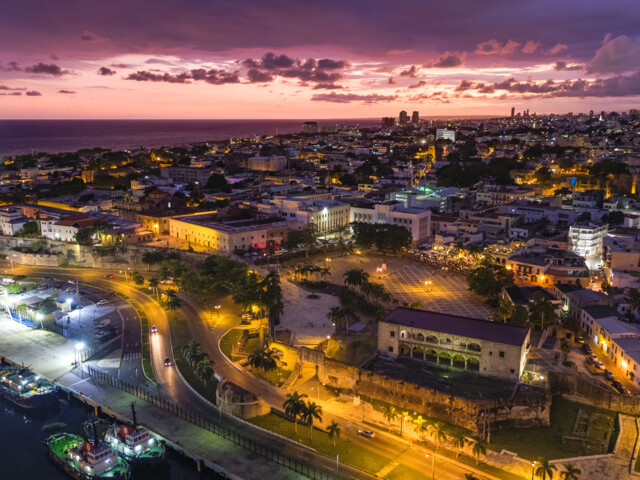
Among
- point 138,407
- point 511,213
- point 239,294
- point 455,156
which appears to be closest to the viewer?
point 138,407

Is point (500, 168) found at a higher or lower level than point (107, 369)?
higher

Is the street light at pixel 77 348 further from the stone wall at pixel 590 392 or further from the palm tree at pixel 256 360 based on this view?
the stone wall at pixel 590 392

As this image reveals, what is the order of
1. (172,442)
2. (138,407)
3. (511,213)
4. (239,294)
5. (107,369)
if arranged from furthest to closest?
1. (511,213)
2. (239,294)
3. (107,369)
4. (138,407)
5. (172,442)

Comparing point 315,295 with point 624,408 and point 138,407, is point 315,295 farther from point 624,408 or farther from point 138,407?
point 624,408

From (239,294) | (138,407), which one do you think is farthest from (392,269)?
(138,407)

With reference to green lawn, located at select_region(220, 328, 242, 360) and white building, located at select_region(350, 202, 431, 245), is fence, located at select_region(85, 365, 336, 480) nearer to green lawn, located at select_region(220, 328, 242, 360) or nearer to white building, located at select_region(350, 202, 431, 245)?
green lawn, located at select_region(220, 328, 242, 360)

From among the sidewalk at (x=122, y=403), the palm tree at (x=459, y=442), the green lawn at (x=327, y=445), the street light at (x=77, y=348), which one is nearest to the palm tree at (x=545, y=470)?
the palm tree at (x=459, y=442)
